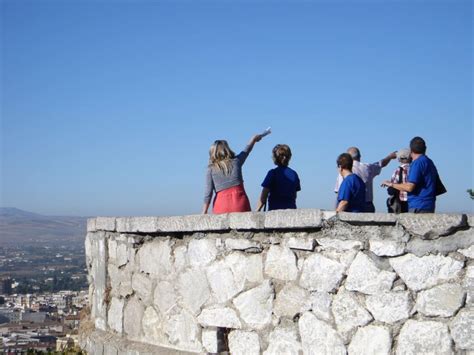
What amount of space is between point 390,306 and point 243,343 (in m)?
1.24

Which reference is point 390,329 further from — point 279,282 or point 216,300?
point 216,300

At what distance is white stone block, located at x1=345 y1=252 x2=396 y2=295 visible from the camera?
4602mm

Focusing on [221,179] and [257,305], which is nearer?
[257,305]

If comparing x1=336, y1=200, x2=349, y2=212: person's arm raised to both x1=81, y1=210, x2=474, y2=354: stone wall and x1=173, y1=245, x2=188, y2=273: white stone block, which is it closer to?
x1=81, y1=210, x2=474, y2=354: stone wall

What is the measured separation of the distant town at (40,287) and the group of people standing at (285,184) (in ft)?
7.54

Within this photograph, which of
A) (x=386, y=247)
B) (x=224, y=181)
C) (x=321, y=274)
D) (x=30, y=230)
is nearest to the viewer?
(x=386, y=247)

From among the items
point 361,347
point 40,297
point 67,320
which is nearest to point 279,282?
point 361,347

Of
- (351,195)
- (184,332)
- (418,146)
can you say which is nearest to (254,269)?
(184,332)

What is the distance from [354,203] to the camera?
6.09 meters

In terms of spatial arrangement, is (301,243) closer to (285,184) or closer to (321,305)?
(321,305)

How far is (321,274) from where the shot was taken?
485 cm

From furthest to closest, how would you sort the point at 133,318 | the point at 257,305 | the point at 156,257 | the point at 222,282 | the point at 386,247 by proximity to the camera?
the point at 133,318
the point at 156,257
the point at 222,282
the point at 257,305
the point at 386,247

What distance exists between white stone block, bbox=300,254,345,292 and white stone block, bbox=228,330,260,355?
608mm

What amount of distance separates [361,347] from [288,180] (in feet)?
7.48
